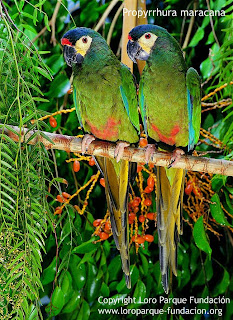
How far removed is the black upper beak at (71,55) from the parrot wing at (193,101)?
22cm

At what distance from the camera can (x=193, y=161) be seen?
833mm

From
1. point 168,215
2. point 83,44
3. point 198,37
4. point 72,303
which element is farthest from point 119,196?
point 198,37

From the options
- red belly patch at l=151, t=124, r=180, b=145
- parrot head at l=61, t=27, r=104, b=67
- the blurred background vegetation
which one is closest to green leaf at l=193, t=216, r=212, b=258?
the blurred background vegetation

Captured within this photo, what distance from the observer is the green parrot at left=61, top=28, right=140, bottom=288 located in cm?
87

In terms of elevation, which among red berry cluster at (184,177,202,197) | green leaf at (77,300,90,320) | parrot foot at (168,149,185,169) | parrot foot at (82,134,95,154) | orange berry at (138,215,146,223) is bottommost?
green leaf at (77,300,90,320)

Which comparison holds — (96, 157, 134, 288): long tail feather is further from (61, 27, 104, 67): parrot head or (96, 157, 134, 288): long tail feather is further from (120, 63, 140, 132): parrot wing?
(61, 27, 104, 67): parrot head

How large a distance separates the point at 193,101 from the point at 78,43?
253mm

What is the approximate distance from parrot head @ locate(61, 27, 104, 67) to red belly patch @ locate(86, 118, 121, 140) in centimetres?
13

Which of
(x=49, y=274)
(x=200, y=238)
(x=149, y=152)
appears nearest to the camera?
(x=149, y=152)

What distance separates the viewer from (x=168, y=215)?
895 mm

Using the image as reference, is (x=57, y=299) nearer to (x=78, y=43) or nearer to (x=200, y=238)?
(x=200, y=238)

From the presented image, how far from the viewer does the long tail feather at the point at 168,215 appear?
88 centimetres

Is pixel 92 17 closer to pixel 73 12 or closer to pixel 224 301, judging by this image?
pixel 73 12

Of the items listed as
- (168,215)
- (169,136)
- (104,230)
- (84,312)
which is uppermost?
(169,136)
